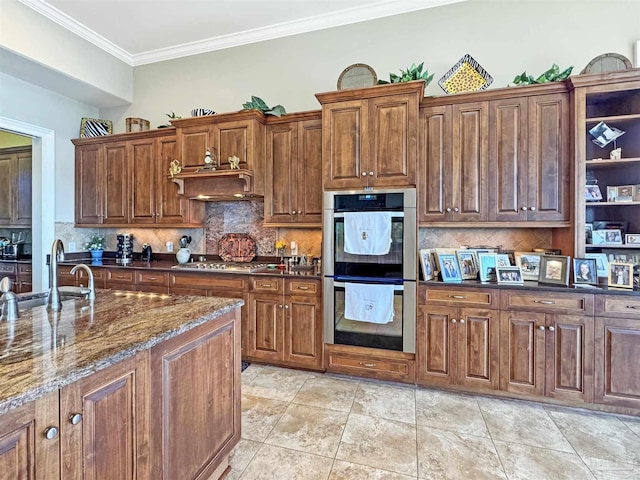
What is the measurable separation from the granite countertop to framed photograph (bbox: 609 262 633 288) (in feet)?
8.95

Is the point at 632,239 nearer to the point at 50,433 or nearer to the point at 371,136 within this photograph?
the point at 371,136

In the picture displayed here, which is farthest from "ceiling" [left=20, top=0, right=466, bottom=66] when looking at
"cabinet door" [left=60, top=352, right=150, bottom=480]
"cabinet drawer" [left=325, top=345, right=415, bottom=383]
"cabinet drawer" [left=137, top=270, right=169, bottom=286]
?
"cabinet door" [left=60, top=352, right=150, bottom=480]

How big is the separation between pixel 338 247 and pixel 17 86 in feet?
13.2

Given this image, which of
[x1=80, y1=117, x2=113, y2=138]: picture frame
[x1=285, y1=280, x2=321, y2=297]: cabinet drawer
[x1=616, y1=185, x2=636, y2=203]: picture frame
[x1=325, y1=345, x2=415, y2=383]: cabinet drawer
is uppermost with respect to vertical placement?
[x1=80, y1=117, x2=113, y2=138]: picture frame

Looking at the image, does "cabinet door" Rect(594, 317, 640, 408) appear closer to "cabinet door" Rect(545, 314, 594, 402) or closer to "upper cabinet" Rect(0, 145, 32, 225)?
"cabinet door" Rect(545, 314, 594, 402)

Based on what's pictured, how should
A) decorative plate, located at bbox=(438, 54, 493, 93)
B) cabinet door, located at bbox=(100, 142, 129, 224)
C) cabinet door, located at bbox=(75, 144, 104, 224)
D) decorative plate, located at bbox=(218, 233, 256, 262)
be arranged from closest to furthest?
1. decorative plate, located at bbox=(438, 54, 493, 93)
2. decorative plate, located at bbox=(218, 233, 256, 262)
3. cabinet door, located at bbox=(100, 142, 129, 224)
4. cabinet door, located at bbox=(75, 144, 104, 224)

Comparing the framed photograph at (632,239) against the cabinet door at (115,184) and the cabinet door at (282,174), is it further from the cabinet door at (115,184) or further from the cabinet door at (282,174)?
the cabinet door at (115,184)

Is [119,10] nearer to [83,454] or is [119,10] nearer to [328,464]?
[83,454]

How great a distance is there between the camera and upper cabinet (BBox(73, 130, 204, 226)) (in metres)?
3.70

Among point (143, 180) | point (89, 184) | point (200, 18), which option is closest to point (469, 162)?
point (200, 18)

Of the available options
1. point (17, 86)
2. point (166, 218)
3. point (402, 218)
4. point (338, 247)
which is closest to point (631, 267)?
point (402, 218)

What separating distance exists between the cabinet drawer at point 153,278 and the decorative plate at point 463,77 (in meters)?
3.37

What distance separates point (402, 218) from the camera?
2.66m

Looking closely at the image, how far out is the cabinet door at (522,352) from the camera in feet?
7.86
